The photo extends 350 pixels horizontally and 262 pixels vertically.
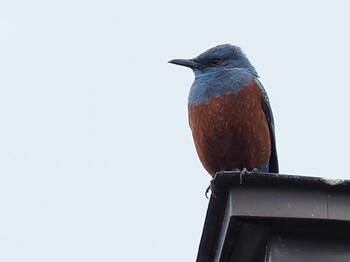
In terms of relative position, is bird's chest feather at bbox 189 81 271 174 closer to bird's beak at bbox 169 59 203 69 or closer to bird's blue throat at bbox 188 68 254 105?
bird's blue throat at bbox 188 68 254 105

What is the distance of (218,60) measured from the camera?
344 inches

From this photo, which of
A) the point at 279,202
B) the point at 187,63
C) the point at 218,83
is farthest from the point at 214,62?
the point at 279,202

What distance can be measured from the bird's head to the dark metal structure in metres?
3.96

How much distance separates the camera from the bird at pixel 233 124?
7.79 metres

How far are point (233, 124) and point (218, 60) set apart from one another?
120cm

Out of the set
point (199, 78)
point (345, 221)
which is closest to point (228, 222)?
point (345, 221)

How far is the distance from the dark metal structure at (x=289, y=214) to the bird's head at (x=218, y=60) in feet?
13.0

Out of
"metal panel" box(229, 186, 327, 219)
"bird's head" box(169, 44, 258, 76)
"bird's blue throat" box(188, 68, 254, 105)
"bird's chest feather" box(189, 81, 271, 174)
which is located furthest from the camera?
"bird's head" box(169, 44, 258, 76)

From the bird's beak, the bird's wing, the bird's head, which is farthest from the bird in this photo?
the bird's beak

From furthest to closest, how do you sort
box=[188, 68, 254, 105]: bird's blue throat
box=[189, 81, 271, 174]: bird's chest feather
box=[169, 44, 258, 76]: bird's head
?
box=[169, 44, 258, 76]: bird's head < box=[188, 68, 254, 105]: bird's blue throat < box=[189, 81, 271, 174]: bird's chest feather

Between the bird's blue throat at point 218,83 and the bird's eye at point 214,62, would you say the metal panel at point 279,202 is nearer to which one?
the bird's blue throat at point 218,83

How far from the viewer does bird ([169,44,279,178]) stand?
779cm

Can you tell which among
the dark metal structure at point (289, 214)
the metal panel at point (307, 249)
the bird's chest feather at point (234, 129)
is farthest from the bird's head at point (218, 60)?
the metal panel at point (307, 249)

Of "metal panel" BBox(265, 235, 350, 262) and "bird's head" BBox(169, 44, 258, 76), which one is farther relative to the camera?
"bird's head" BBox(169, 44, 258, 76)
